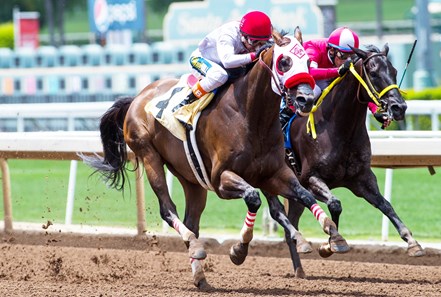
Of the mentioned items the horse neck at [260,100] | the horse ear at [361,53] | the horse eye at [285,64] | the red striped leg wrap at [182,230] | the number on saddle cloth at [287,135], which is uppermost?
the horse eye at [285,64]

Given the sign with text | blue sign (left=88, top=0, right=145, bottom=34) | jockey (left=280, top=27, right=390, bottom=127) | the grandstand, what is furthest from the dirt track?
the sign with text

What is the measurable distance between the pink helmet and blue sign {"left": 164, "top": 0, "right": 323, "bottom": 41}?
819 cm

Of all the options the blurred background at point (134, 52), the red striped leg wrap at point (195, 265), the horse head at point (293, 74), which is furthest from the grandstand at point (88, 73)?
the horse head at point (293, 74)

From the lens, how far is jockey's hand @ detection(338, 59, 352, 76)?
700 centimetres

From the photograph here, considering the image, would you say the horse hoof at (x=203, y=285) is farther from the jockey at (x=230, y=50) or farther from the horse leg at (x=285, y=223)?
the jockey at (x=230, y=50)

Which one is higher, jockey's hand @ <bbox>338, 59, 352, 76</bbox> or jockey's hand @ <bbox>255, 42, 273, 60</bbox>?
jockey's hand @ <bbox>255, 42, 273, 60</bbox>

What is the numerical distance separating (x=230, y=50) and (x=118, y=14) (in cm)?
2074

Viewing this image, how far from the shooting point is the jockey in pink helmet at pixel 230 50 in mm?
A: 6566

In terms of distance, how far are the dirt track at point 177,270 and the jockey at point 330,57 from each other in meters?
1.10

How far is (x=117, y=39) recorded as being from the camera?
95.8 ft

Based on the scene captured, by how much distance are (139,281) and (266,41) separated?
1.79m

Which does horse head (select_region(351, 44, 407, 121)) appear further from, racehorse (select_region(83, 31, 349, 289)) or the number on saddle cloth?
the number on saddle cloth

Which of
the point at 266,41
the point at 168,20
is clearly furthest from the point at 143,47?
the point at 266,41

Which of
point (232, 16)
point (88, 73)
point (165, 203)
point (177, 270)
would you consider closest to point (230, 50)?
point (165, 203)
